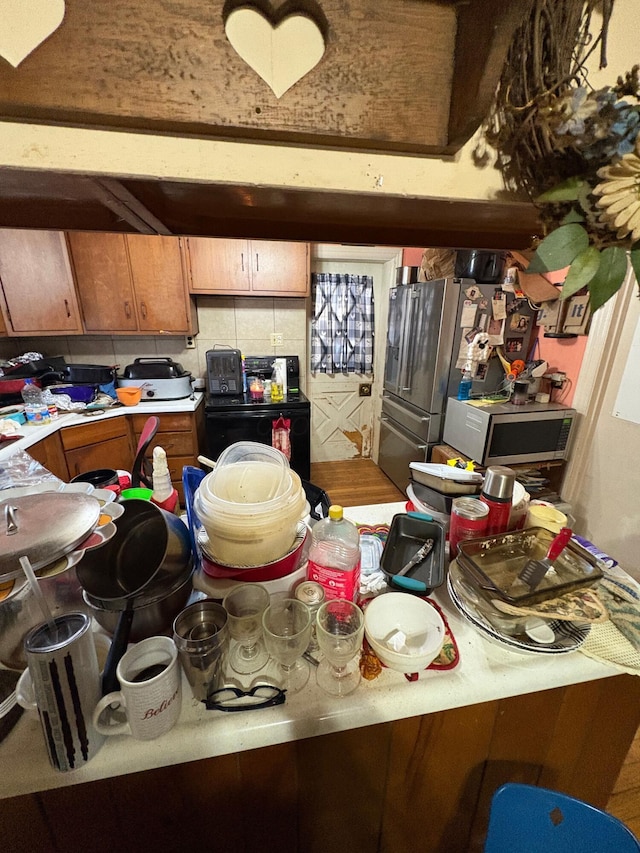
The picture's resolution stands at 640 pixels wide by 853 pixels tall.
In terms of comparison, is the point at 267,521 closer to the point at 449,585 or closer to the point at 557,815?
the point at 449,585

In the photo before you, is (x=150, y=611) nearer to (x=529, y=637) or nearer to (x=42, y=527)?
(x=42, y=527)

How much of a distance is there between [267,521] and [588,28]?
84 centimetres

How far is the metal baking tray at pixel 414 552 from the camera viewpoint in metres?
0.72

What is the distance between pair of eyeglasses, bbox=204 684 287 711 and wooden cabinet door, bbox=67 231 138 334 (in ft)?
8.14

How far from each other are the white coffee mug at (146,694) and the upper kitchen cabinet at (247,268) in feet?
8.04

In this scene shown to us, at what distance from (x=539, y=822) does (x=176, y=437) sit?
7.69ft

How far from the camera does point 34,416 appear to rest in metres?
1.93

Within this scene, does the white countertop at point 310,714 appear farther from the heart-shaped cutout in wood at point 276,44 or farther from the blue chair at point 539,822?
the heart-shaped cutout in wood at point 276,44

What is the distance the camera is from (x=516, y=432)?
196 cm

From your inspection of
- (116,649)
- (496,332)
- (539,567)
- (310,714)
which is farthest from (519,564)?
(496,332)

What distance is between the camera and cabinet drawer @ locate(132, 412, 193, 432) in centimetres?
229

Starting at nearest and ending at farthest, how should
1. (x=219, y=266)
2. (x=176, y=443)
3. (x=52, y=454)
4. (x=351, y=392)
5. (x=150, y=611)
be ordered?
1. (x=150, y=611)
2. (x=52, y=454)
3. (x=176, y=443)
4. (x=219, y=266)
5. (x=351, y=392)

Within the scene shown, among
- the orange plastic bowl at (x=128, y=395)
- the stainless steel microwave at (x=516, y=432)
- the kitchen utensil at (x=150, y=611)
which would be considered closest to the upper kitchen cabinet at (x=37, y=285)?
the orange plastic bowl at (x=128, y=395)

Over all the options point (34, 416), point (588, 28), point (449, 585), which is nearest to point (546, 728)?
point (449, 585)
